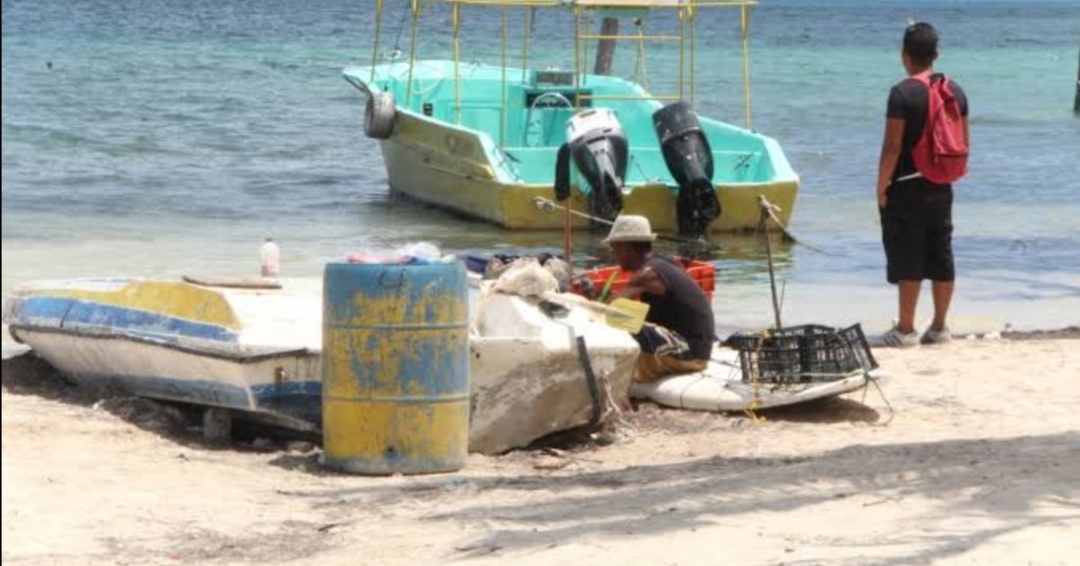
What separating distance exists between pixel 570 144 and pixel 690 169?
108 cm

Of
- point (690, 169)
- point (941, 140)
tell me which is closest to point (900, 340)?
point (941, 140)

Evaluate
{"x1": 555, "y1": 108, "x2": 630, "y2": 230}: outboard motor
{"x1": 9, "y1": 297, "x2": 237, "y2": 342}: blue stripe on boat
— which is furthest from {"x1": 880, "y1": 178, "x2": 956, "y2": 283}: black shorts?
{"x1": 555, "y1": 108, "x2": 630, "y2": 230}: outboard motor

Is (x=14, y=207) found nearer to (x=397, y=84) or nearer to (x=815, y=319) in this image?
(x=397, y=84)

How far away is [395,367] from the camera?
827cm

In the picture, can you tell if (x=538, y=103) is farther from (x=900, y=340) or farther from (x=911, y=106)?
(x=911, y=106)

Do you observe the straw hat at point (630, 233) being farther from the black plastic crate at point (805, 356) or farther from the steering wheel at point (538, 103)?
the steering wheel at point (538, 103)

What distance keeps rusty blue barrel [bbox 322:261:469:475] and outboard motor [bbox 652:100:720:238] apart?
9723 mm

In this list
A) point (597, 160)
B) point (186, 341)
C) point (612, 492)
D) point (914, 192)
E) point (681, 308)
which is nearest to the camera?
point (612, 492)

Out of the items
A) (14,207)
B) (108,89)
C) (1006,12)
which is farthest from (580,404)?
(1006,12)

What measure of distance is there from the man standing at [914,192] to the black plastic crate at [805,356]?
1.61m

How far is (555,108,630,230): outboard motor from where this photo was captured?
1761 cm

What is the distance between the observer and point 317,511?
24.9ft

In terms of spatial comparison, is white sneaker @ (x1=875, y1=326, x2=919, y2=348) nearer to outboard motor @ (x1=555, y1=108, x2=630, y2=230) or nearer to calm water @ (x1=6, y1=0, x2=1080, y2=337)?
calm water @ (x1=6, y1=0, x2=1080, y2=337)

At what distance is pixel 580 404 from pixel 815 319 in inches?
213
